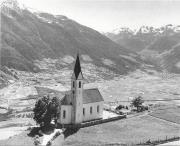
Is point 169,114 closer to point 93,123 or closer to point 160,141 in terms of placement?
point 93,123

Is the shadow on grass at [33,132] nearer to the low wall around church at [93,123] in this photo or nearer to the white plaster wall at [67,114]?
the low wall around church at [93,123]

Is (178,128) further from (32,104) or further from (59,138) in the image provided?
(32,104)

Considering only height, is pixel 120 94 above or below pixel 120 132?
above

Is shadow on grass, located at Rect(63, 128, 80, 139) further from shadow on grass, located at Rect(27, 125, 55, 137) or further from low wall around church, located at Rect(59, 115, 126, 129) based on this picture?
shadow on grass, located at Rect(27, 125, 55, 137)

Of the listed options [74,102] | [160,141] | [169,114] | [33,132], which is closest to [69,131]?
[74,102]

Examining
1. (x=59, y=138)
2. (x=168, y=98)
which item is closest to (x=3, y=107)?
(x=59, y=138)

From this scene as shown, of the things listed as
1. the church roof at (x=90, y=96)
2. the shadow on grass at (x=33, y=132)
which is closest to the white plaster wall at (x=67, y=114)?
the church roof at (x=90, y=96)
